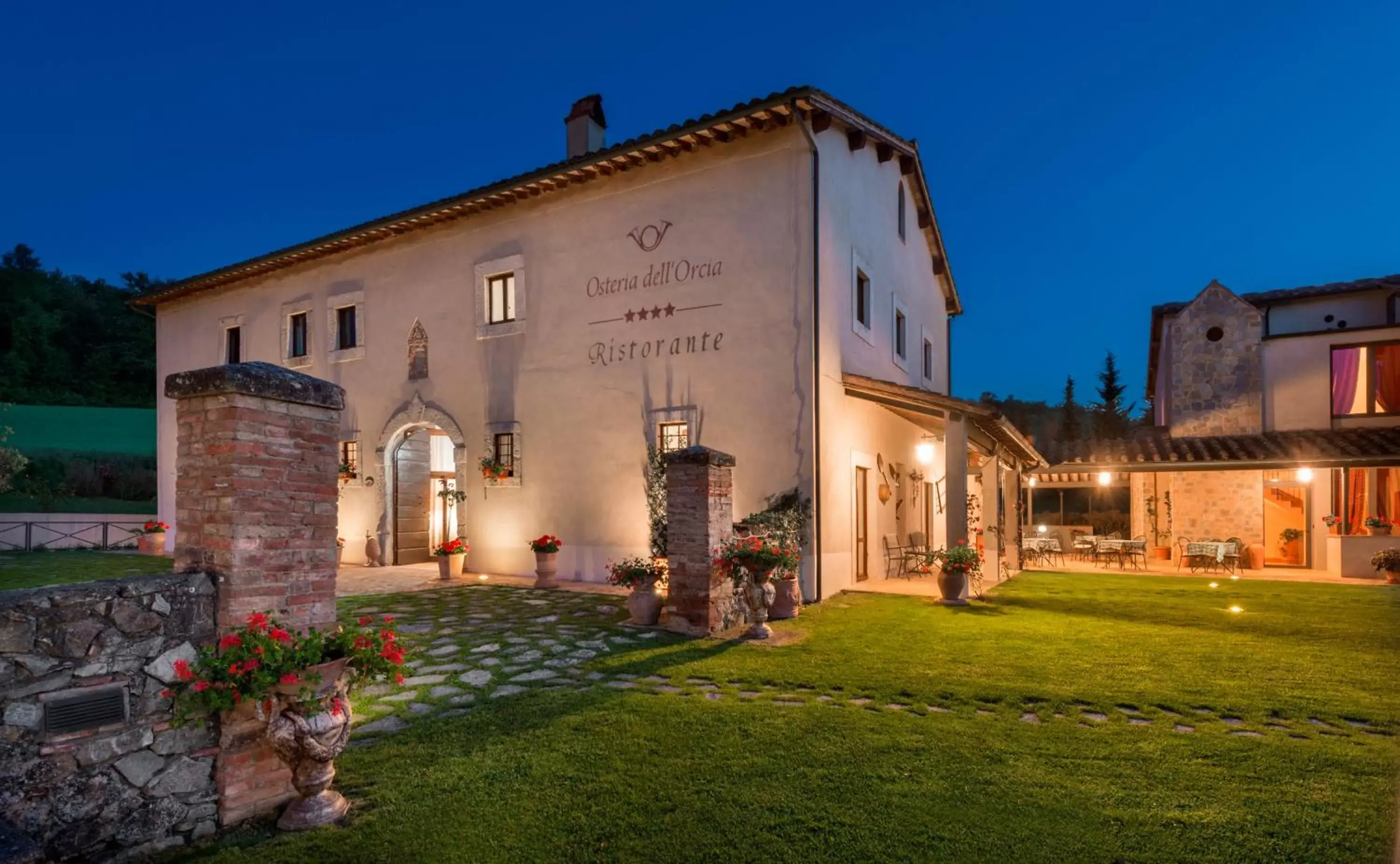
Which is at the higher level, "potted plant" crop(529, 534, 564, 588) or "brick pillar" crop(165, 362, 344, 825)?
"brick pillar" crop(165, 362, 344, 825)

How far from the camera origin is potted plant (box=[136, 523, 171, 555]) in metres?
16.2

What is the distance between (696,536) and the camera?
24.0 ft

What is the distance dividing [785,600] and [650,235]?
602 cm

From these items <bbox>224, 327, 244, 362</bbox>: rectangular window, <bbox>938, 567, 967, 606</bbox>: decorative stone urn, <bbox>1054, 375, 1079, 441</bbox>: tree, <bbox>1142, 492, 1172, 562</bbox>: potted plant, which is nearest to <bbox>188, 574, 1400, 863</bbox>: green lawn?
<bbox>938, 567, 967, 606</bbox>: decorative stone urn

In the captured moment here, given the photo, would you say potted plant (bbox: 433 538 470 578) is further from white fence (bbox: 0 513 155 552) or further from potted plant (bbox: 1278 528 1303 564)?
potted plant (bbox: 1278 528 1303 564)

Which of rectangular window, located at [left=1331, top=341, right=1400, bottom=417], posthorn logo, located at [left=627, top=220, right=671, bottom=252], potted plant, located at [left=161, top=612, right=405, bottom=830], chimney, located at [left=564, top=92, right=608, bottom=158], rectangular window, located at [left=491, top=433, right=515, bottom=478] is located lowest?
potted plant, located at [left=161, top=612, right=405, bottom=830]

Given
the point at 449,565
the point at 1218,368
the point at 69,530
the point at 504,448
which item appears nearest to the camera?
the point at 449,565

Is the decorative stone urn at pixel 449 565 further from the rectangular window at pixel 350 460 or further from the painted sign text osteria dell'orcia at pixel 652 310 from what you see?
the painted sign text osteria dell'orcia at pixel 652 310

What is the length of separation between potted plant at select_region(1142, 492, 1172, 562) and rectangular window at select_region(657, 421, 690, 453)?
1335cm

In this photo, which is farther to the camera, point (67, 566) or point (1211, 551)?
point (1211, 551)

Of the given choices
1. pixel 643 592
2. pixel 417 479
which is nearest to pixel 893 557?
pixel 643 592

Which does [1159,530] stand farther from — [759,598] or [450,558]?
[450,558]

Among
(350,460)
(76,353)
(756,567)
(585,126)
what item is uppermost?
(585,126)

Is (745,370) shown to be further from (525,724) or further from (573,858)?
(573,858)
